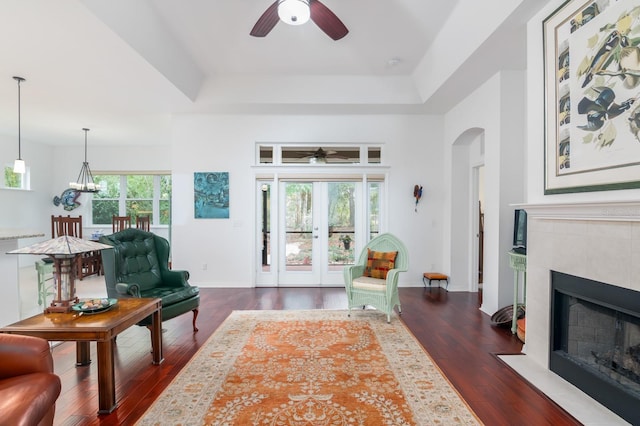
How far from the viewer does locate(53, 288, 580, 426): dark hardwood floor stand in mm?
2096

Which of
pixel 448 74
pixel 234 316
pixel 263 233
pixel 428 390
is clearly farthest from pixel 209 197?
pixel 428 390

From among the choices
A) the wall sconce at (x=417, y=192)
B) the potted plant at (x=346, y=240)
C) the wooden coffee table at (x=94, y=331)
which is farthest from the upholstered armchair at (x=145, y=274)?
the wall sconce at (x=417, y=192)

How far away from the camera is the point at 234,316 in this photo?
13.0 feet

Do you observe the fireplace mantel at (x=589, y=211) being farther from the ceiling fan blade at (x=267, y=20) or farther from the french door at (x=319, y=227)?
the french door at (x=319, y=227)

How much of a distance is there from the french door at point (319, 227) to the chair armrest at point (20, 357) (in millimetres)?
4063

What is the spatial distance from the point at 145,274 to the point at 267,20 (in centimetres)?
289

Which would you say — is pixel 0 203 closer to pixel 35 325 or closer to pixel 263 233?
pixel 263 233

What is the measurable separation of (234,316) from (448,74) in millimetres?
3991

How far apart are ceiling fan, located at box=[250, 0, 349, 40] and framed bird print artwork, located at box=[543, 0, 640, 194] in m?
1.77

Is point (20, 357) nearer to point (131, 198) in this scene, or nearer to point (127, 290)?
point (127, 290)

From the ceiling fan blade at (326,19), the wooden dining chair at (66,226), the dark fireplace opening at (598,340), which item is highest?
the ceiling fan blade at (326,19)

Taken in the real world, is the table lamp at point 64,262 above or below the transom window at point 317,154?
below

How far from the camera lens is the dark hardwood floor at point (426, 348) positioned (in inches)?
82.5

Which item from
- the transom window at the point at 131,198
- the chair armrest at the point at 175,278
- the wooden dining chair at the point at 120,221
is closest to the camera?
the chair armrest at the point at 175,278
